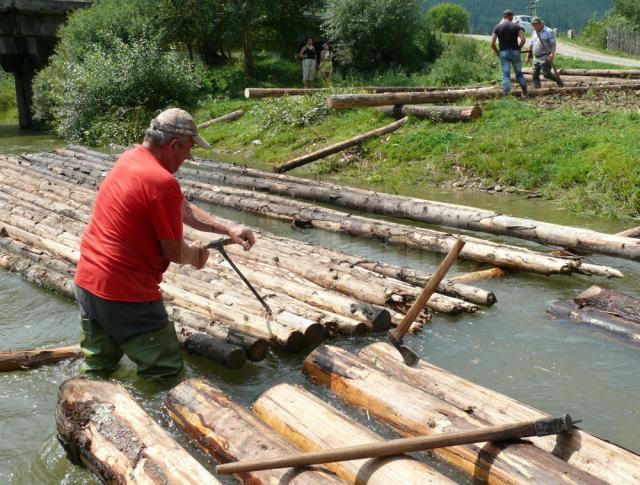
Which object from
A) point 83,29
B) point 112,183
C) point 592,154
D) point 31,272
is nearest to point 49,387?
point 112,183

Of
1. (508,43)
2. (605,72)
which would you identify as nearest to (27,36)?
(508,43)

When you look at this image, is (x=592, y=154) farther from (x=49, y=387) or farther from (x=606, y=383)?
(x=49, y=387)

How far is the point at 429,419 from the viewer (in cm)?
452

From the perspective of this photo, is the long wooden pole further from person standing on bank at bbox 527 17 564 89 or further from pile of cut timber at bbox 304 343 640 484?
person standing on bank at bbox 527 17 564 89

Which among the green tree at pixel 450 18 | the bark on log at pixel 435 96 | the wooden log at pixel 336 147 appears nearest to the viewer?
the wooden log at pixel 336 147

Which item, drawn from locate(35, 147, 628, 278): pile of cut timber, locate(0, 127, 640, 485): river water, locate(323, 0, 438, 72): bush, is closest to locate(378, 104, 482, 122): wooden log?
locate(35, 147, 628, 278): pile of cut timber

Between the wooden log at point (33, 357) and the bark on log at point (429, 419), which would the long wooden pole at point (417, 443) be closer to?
the bark on log at point (429, 419)

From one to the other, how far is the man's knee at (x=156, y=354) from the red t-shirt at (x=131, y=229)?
32 cm

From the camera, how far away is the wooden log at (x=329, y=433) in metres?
3.81

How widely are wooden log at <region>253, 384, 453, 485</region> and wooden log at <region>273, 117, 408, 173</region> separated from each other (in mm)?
11227

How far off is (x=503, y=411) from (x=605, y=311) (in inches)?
115

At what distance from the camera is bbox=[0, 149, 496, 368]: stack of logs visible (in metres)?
6.19

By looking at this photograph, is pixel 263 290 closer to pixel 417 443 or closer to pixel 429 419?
pixel 429 419

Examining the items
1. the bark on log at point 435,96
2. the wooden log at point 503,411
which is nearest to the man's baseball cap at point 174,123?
the wooden log at point 503,411
